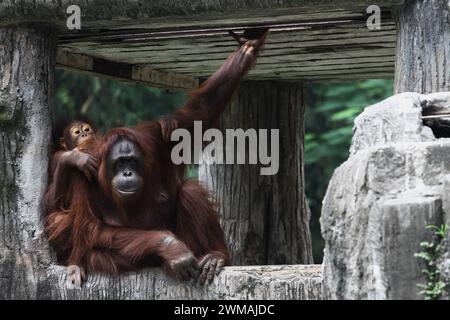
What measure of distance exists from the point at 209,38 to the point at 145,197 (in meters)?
1.19

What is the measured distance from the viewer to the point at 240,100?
782 centimetres

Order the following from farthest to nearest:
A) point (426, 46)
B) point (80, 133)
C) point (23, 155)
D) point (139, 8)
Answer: point (80, 133) < point (23, 155) < point (139, 8) < point (426, 46)

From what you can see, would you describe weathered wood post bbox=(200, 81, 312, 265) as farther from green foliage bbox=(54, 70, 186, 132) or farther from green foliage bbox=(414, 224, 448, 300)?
green foliage bbox=(54, 70, 186, 132)

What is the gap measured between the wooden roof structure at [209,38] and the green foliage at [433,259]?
1.98 m

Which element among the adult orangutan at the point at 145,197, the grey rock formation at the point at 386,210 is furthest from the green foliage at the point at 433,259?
the adult orangutan at the point at 145,197

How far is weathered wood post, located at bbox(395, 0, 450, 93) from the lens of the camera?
512 cm

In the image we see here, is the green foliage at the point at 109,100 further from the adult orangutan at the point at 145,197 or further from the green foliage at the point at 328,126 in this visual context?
the adult orangutan at the point at 145,197

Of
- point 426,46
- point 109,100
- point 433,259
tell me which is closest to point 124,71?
point 426,46

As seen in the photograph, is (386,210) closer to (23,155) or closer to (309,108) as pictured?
(23,155)

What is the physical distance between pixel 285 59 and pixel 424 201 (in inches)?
140

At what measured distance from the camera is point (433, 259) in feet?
11.8

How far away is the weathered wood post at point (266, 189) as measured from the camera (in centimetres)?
768

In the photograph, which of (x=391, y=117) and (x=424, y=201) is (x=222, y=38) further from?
(x=424, y=201)

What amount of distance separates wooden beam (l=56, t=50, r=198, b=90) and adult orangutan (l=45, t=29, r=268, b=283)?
131 cm
